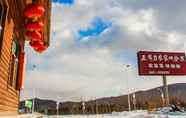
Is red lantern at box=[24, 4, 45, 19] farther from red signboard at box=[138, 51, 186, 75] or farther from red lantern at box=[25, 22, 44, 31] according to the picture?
red signboard at box=[138, 51, 186, 75]

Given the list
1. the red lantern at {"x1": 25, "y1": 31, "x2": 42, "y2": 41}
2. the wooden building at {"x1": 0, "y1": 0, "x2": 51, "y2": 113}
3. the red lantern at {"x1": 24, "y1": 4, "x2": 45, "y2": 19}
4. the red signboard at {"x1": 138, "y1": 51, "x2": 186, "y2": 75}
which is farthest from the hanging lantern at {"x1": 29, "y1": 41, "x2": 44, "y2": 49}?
the red signboard at {"x1": 138, "y1": 51, "x2": 186, "y2": 75}

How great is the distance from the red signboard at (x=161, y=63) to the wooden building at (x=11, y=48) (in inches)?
696

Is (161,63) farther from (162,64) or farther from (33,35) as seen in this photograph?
(33,35)

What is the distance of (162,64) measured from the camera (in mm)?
29156

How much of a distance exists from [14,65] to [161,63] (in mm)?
21924

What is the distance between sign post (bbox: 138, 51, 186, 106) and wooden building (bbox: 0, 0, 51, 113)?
697 inches

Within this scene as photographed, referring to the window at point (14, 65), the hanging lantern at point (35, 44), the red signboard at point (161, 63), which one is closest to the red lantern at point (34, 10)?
the window at point (14, 65)

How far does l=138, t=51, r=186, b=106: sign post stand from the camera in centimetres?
2825

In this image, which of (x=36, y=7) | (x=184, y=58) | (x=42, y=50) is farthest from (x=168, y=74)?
(x=36, y=7)

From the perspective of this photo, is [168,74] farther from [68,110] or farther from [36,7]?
[68,110]

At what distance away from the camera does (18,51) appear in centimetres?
999

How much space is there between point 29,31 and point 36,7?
1046mm

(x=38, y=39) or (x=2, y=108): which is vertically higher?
(x=38, y=39)

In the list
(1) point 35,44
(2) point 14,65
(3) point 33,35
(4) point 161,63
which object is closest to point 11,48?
(3) point 33,35
